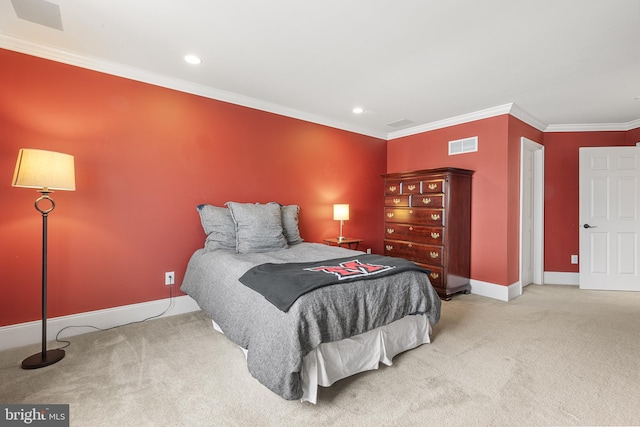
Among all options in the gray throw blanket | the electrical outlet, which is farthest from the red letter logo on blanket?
the electrical outlet

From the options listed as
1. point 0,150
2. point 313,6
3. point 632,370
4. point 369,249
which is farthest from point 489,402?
point 0,150

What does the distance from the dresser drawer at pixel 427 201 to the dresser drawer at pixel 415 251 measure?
0.51m

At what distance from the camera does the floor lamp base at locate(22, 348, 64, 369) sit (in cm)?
199

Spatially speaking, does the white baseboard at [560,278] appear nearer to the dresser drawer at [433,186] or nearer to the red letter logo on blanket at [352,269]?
the dresser drawer at [433,186]

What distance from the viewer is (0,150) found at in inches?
88.4

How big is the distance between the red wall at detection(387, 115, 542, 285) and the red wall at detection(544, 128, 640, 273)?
2.22 ft

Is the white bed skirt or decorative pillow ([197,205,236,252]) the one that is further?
decorative pillow ([197,205,236,252])

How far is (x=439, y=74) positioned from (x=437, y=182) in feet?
4.41

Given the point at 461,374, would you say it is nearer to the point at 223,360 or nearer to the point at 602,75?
the point at 223,360

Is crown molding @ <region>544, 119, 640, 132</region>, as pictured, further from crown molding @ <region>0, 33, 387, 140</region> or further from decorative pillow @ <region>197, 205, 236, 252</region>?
decorative pillow @ <region>197, 205, 236, 252</region>

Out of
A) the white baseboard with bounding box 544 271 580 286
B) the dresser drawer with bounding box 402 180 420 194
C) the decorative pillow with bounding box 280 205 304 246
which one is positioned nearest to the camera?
the decorative pillow with bounding box 280 205 304 246

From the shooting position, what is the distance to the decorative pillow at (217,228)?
9.54 ft

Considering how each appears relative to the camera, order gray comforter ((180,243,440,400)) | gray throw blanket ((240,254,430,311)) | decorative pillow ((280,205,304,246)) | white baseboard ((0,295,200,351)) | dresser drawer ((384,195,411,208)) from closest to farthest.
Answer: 1. gray comforter ((180,243,440,400))
2. gray throw blanket ((240,254,430,311))
3. white baseboard ((0,295,200,351))
4. decorative pillow ((280,205,304,246))
5. dresser drawer ((384,195,411,208))

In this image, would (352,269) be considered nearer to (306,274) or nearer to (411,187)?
(306,274)
